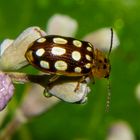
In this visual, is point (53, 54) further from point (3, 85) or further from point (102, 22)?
point (102, 22)

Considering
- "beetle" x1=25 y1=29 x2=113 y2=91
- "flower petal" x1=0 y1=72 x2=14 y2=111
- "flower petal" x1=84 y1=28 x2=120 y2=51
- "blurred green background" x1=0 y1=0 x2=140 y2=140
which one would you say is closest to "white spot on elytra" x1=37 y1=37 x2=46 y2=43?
"beetle" x1=25 y1=29 x2=113 y2=91

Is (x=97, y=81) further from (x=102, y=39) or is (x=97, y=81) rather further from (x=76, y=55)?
(x=76, y=55)

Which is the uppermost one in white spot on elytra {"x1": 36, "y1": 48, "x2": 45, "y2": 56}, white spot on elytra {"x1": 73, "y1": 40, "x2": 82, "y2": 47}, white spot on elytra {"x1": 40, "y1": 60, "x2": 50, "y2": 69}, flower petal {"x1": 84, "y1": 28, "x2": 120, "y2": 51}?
white spot on elytra {"x1": 73, "y1": 40, "x2": 82, "y2": 47}

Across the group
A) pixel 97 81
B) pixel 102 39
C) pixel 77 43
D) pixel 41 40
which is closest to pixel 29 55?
pixel 41 40

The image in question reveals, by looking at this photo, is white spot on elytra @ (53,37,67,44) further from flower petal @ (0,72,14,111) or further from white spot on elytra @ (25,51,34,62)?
flower petal @ (0,72,14,111)

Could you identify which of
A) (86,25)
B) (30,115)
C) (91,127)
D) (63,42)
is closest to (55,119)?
(91,127)

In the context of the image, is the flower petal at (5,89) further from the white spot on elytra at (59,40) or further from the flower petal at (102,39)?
the flower petal at (102,39)
